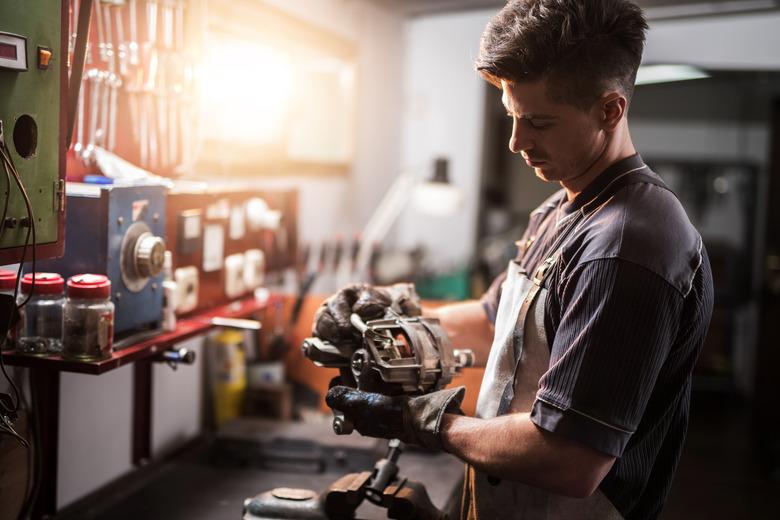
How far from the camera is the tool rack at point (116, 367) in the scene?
147 cm

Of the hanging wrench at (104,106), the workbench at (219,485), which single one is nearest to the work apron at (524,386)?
the workbench at (219,485)

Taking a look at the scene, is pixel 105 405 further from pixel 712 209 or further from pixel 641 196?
pixel 712 209

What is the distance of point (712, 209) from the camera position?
6258 mm

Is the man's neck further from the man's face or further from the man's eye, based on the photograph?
the man's eye

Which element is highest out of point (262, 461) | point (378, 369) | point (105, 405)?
point (378, 369)

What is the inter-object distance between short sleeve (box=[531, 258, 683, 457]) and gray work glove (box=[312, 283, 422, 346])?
0.51 m

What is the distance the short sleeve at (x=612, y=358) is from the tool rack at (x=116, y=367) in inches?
34.5

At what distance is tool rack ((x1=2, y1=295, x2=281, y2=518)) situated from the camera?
1.47 metres

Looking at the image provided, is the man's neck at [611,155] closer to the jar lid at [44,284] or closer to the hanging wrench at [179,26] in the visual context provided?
the jar lid at [44,284]

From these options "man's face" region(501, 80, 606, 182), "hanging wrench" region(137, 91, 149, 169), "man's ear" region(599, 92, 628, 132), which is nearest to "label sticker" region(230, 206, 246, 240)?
"hanging wrench" region(137, 91, 149, 169)

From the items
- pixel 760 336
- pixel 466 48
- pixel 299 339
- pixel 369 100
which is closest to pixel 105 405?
pixel 299 339

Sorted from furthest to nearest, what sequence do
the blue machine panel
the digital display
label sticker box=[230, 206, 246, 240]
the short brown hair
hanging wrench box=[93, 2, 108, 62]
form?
label sticker box=[230, 206, 246, 240], hanging wrench box=[93, 2, 108, 62], the blue machine panel, the short brown hair, the digital display

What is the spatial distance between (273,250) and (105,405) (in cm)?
82

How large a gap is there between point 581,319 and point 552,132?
0.37 meters
